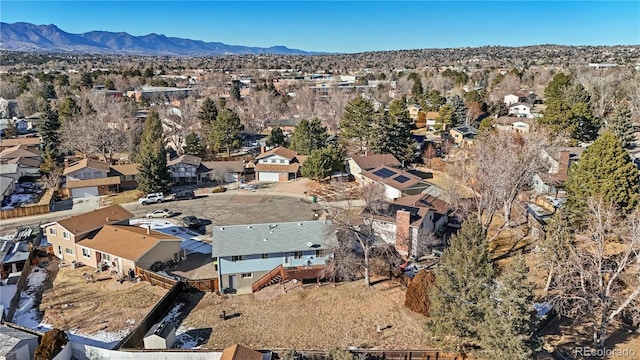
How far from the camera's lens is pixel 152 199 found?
46.1 metres

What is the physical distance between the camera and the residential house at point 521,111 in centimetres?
7694

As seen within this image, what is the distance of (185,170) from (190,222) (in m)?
16.1

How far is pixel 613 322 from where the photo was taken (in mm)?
23156

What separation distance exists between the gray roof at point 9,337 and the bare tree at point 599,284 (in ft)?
88.0

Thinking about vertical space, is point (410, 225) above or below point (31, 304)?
above

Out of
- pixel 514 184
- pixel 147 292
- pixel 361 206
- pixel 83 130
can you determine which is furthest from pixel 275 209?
pixel 83 130

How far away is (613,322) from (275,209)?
29215 mm

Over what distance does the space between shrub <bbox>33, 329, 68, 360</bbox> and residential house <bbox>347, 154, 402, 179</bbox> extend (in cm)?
3361

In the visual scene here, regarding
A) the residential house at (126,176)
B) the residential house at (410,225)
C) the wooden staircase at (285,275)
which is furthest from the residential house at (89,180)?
the residential house at (410,225)

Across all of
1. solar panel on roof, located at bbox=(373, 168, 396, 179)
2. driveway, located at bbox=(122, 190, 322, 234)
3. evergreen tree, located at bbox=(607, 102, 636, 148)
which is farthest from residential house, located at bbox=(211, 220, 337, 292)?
evergreen tree, located at bbox=(607, 102, 636, 148)

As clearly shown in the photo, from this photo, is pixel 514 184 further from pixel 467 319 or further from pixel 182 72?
pixel 182 72

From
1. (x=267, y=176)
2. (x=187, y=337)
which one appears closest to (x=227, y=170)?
(x=267, y=176)

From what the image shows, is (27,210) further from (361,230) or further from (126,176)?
(361,230)

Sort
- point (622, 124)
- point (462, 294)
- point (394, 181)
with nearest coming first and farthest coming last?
point (462, 294)
point (394, 181)
point (622, 124)
